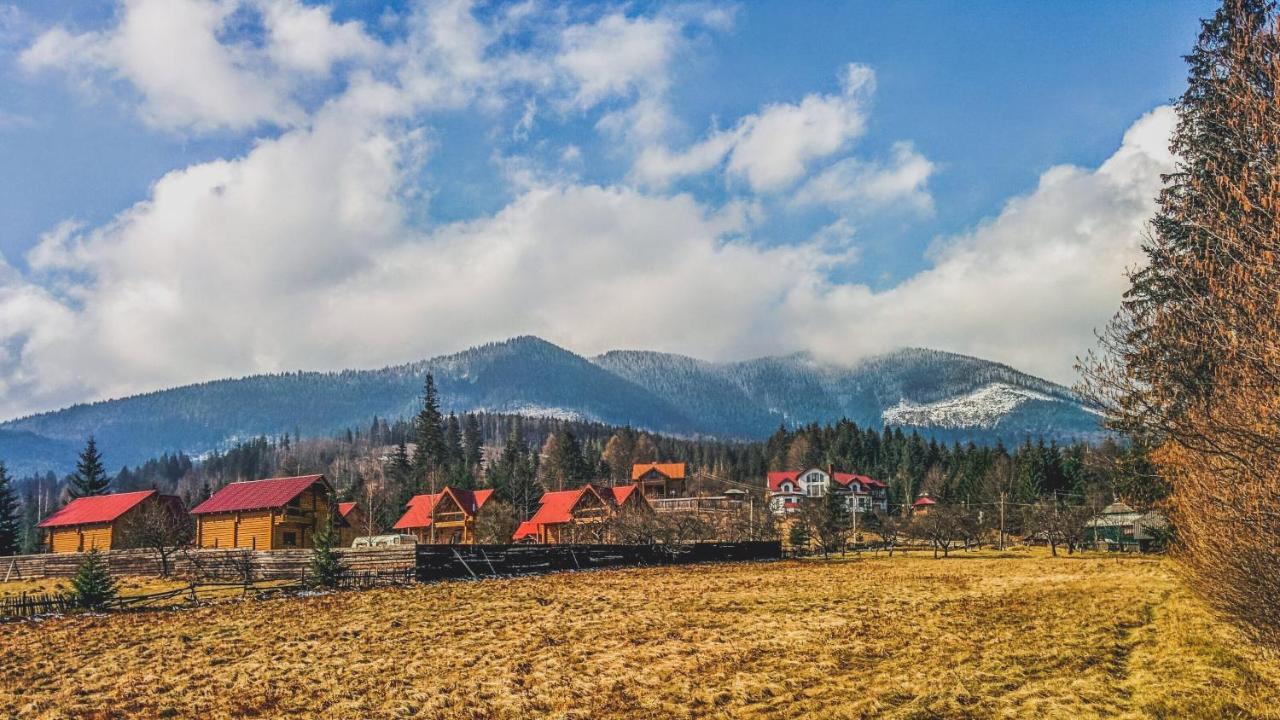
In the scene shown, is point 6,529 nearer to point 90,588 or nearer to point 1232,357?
point 90,588

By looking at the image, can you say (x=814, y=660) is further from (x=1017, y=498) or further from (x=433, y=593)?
(x=1017, y=498)

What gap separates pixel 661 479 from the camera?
12850 centimetres

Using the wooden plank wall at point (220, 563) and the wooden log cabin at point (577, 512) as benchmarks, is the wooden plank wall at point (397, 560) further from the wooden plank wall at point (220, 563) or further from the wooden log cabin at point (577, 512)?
the wooden log cabin at point (577, 512)

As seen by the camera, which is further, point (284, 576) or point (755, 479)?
point (755, 479)

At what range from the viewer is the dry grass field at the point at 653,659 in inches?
557

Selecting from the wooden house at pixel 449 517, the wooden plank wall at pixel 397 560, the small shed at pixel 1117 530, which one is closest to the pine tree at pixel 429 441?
the wooden house at pixel 449 517

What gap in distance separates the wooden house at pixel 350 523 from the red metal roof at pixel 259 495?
6.24 m

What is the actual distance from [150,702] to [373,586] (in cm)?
2291

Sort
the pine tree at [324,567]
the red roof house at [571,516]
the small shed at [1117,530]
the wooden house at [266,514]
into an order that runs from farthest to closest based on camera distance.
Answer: the small shed at [1117,530]
the red roof house at [571,516]
the wooden house at [266,514]
the pine tree at [324,567]

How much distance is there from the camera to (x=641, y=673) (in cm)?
1659

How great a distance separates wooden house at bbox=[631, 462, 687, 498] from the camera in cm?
12812

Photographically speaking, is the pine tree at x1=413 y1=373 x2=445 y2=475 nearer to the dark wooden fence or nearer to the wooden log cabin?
the wooden log cabin

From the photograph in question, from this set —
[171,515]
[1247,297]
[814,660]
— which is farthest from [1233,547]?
[171,515]

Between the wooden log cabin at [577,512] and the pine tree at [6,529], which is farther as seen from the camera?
the wooden log cabin at [577,512]
